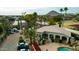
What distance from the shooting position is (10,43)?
3318 millimetres

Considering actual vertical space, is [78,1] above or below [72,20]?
above

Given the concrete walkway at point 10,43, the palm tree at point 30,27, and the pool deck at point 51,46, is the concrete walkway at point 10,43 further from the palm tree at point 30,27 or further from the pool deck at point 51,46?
the pool deck at point 51,46

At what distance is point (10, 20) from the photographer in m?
3.33

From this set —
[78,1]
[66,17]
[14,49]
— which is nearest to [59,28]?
[66,17]

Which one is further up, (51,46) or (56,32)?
(56,32)

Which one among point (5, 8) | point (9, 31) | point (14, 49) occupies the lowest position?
point (14, 49)

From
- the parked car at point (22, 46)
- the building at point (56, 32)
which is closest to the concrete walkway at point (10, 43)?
the parked car at point (22, 46)

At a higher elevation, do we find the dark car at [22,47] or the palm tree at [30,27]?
the palm tree at [30,27]

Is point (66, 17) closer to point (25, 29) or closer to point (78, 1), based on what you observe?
point (78, 1)

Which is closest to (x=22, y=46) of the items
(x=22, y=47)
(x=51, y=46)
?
(x=22, y=47)

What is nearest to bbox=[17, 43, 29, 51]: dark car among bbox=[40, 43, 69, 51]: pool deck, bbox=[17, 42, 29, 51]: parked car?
bbox=[17, 42, 29, 51]: parked car

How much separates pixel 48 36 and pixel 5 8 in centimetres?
59

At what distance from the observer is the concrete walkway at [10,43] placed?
3.31 meters

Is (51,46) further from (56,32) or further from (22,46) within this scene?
(22,46)
